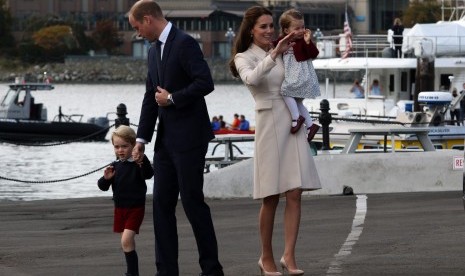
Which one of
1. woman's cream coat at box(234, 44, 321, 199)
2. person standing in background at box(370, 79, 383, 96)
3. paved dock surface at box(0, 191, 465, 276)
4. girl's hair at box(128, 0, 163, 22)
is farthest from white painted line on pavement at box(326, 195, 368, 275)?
person standing in background at box(370, 79, 383, 96)

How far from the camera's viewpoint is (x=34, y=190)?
35281 mm

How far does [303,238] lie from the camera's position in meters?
14.1

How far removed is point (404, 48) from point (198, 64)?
29.2 metres

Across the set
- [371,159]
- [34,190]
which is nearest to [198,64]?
[371,159]

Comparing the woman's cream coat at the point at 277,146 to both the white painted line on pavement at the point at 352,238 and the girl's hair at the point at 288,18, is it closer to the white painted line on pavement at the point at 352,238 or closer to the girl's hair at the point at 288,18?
the girl's hair at the point at 288,18

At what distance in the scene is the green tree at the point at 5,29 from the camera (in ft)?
616

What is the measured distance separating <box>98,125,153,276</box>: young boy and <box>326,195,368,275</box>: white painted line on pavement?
145 centimetres

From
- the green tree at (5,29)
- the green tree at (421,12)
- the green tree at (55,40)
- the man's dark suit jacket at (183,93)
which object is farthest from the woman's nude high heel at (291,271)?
the green tree at (5,29)

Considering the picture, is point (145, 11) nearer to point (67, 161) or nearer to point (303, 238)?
point (303, 238)

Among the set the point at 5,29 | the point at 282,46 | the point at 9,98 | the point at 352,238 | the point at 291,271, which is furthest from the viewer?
the point at 5,29

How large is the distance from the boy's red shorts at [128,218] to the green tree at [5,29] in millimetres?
177236

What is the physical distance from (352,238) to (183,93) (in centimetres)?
344

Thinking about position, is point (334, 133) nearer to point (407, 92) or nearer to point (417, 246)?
point (407, 92)

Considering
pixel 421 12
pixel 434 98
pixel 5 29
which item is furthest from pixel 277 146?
pixel 5 29
